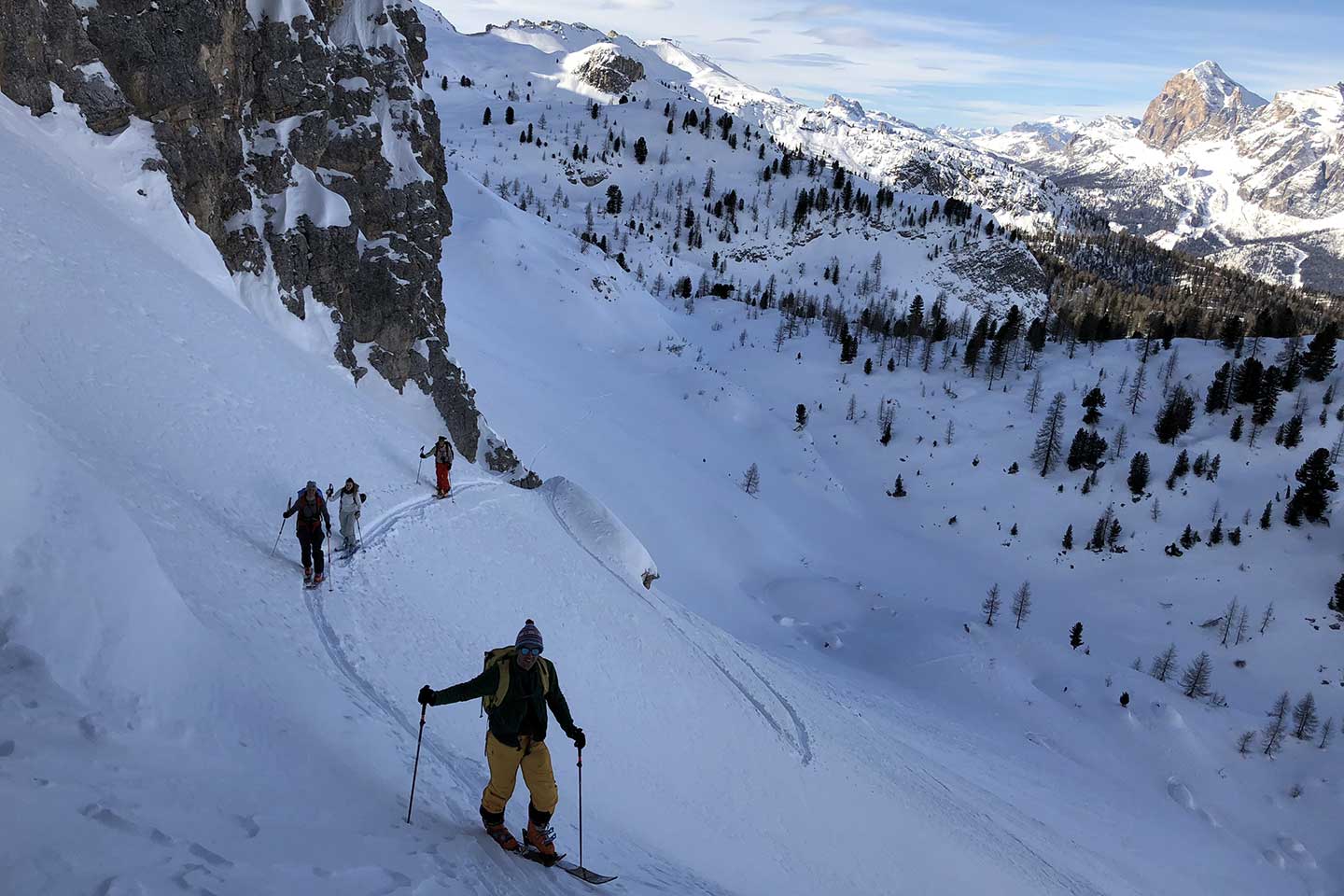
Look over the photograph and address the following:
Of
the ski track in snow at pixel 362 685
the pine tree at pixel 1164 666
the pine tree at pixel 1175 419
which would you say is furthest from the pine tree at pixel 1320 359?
the ski track in snow at pixel 362 685

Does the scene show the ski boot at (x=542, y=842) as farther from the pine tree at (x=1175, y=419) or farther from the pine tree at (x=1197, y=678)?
the pine tree at (x=1175, y=419)

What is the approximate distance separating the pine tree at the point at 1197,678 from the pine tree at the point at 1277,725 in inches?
164

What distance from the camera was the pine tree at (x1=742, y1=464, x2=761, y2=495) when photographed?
72188mm

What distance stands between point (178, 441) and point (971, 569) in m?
70.1

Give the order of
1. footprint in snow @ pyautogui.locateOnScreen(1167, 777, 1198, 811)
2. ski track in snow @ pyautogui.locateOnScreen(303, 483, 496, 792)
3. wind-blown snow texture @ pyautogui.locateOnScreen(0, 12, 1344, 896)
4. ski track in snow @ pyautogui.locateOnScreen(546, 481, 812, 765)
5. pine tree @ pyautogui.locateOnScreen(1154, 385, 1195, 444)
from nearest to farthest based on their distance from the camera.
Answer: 1. wind-blown snow texture @ pyautogui.locateOnScreen(0, 12, 1344, 896)
2. ski track in snow @ pyautogui.locateOnScreen(303, 483, 496, 792)
3. ski track in snow @ pyautogui.locateOnScreen(546, 481, 812, 765)
4. footprint in snow @ pyautogui.locateOnScreen(1167, 777, 1198, 811)
5. pine tree @ pyautogui.locateOnScreen(1154, 385, 1195, 444)

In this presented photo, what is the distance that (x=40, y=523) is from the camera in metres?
7.87

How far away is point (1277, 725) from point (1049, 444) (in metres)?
38.9

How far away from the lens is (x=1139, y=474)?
3199 inches

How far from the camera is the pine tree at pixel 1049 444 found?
8631 centimetres

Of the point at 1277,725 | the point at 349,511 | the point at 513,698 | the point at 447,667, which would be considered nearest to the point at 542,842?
the point at 513,698

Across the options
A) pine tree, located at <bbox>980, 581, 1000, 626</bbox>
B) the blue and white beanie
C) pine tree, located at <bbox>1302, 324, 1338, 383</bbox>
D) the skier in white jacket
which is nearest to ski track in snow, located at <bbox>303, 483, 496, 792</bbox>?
the skier in white jacket

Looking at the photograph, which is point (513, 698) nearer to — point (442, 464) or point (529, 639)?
point (529, 639)

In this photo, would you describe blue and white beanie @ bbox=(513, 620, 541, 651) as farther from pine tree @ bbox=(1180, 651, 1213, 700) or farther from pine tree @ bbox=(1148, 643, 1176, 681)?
pine tree @ bbox=(1148, 643, 1176, 681)

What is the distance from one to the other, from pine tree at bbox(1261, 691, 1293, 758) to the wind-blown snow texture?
972mm
